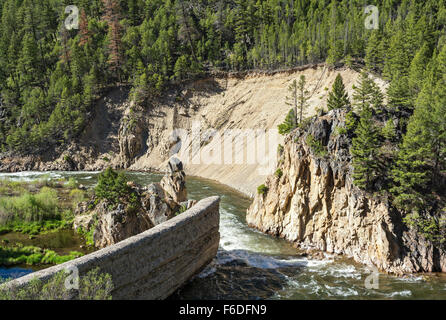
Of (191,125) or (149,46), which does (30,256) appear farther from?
(149,46)

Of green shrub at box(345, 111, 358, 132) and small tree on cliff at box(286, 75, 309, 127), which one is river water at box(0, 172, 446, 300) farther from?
small tree on cliff at box(286, 75, 309, 127)

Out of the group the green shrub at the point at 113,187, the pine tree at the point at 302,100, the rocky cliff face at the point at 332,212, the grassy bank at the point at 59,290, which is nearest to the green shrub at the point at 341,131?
the rocky cliff face at the point at 332,212

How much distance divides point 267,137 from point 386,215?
36116 millimetres

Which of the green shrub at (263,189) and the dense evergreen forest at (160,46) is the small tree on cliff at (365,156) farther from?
the dense evergreen forest at (160,46)

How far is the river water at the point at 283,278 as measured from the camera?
23.2 m

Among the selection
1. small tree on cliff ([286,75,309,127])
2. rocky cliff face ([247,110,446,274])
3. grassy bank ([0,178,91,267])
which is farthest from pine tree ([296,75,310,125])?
grassy bank ([0,178,91,267])

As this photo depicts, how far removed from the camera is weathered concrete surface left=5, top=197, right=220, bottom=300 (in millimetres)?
18234

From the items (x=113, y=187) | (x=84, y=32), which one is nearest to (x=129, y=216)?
(x=113, y=187)

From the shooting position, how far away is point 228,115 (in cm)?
7375

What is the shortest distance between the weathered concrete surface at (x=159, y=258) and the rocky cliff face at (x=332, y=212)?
8.87 meters

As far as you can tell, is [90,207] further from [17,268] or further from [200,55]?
[200,55]

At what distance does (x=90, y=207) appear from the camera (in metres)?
39.3

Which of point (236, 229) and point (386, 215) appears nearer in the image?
point (386, 215)
